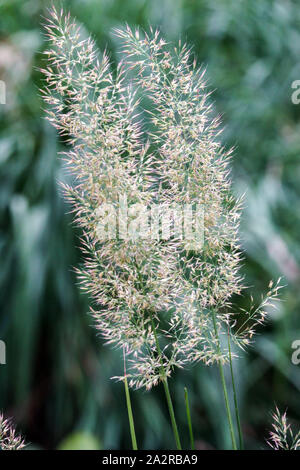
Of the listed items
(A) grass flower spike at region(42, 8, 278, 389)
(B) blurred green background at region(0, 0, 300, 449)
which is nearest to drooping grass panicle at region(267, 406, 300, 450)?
(A) grass flower spike at region(42, 8, 278, 389)

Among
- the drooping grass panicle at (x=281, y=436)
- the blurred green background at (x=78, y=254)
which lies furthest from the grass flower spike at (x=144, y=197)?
the blurred green background at (x=78, y=254)

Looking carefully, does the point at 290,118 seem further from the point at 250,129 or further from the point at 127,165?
the point at 127,165

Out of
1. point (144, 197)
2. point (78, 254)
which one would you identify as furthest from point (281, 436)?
point (78, 254)

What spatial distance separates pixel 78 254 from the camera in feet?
3.76

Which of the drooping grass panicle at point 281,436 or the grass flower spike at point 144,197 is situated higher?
the grass flower spike at point 144,197

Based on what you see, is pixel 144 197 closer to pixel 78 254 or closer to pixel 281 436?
pixel 281 436

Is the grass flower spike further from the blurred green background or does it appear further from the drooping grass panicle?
the blurred green background

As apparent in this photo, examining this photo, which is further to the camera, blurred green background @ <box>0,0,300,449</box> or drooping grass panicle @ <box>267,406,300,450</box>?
blurred green background @ <box>0,0,300,449</box>

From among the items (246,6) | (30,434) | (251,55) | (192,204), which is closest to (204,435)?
(30,434)

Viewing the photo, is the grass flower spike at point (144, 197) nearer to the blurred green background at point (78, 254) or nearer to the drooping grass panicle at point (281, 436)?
the drooping grass panicle at point (281, 436)

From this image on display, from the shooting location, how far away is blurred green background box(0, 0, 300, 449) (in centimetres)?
105

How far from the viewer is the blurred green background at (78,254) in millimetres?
1054

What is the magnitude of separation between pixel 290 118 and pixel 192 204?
1255mm

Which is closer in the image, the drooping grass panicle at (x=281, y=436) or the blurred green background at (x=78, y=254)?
the drooping grass panicle at (x=281, y=436)
